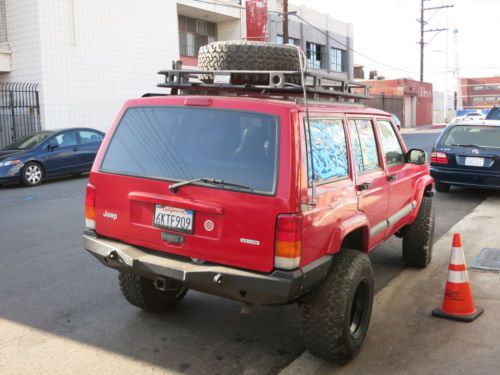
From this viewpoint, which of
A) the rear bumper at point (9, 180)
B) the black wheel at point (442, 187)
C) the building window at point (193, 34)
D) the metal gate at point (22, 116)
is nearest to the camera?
the black wheel at point (442, 187)

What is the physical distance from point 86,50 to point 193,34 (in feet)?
29.0

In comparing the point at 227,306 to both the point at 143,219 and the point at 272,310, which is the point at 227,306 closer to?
the point at 272,310

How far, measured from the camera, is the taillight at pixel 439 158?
10.5 meters

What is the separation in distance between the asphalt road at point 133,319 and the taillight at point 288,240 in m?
0.93


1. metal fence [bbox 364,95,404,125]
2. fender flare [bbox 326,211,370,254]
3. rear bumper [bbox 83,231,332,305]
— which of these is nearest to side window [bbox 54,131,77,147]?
rear bumper [bbox 83,231,332,305]

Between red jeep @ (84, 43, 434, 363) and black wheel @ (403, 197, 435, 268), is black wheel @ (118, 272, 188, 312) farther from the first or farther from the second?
black wheel @ (403, 197, 435, 268)

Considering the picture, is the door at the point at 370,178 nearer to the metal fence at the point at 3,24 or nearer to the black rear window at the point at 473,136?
the black rear window at the point at 473,136

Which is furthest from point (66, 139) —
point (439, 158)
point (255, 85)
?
point (255, 85)

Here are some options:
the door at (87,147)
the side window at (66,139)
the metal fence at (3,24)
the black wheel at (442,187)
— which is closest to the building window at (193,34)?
the metal fence at (3,24)

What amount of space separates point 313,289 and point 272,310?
1.24 meters

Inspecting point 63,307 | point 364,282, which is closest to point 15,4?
point 63,307

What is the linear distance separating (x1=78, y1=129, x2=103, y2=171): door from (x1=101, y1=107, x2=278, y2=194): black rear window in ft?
35.1

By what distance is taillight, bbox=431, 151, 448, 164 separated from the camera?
34.3ft

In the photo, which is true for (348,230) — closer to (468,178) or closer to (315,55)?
(468,178)
